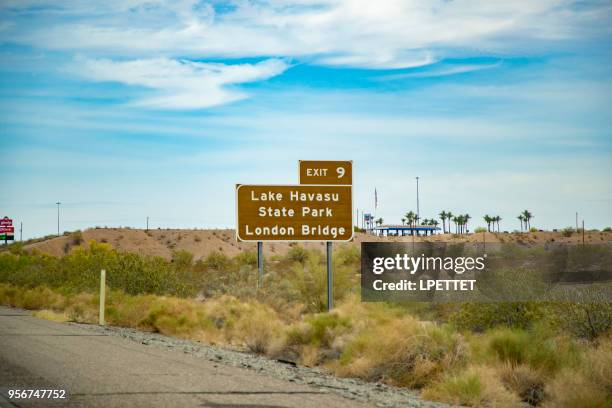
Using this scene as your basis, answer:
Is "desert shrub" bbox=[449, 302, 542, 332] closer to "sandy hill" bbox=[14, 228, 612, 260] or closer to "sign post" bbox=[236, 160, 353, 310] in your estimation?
"sign post" bbox=[236, 160, 353, 310]

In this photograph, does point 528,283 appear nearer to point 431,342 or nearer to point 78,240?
point 431,342

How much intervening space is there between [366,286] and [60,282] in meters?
17.7

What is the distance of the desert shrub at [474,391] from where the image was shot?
1180 cm

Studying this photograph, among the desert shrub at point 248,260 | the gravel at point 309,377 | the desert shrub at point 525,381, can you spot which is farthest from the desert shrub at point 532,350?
the desert shrub at point 248,260

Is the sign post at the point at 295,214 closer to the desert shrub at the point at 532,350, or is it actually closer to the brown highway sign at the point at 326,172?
Result: the brown highway sign at the point at 326,172

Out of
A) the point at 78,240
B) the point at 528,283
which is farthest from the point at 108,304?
the point at 78,240

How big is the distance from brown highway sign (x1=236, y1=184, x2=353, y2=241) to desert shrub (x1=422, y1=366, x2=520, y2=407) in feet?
40.1

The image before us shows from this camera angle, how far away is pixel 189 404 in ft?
33.4

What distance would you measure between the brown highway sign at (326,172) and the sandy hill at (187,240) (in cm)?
6810

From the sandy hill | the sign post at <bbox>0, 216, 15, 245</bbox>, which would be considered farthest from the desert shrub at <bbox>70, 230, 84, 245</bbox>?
the sign post at <bbox>0, 216, 15, 245</bbox>

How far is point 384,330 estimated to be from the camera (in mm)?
15523

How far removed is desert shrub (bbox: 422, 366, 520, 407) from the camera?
1180 centimetres

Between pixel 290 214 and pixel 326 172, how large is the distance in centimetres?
205

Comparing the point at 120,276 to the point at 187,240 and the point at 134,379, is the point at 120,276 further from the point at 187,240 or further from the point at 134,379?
the point at 187,240
